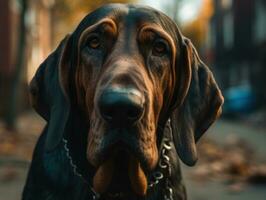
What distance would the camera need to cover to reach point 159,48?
12.2 ft

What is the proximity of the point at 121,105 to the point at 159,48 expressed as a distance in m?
0.71

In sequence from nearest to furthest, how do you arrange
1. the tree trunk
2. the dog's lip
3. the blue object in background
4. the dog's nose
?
the dog's nose, the dog's lip, the tree trunk, the blue object in background

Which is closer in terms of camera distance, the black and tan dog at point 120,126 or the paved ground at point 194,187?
the black and tan dog at point 120,126

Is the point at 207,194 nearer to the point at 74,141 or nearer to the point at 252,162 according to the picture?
the point at 252,162

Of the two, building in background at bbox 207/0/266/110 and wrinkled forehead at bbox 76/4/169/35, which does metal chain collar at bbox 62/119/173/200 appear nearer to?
wrinkled forehead at bbox 76/4/169/35

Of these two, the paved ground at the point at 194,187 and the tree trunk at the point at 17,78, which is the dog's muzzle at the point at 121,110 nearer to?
the paved ground at the point at 194,187

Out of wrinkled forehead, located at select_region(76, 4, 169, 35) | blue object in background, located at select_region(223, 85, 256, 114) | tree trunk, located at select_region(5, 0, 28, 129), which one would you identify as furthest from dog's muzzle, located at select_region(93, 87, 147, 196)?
blue object in background, located at select_region(223, 85, 256, 114)

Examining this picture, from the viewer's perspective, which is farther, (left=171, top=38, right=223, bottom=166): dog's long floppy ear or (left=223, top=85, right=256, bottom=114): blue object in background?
(left=223, top=85, right=256, bottom=114): blue object in background

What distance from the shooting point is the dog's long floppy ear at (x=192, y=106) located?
3973mm

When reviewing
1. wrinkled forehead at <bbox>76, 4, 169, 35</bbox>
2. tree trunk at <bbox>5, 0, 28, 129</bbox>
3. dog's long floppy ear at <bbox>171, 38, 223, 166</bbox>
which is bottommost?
tree trunk at <bbox>5, 0, 28, 129</bbox>

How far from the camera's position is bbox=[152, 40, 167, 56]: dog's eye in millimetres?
3703

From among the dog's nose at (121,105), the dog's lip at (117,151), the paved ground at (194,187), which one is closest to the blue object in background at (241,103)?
the paved ground at (194,187)

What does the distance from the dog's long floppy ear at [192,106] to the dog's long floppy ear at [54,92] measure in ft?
2.14

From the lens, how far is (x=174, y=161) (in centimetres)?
420
